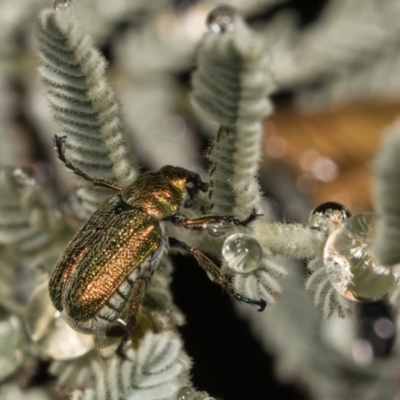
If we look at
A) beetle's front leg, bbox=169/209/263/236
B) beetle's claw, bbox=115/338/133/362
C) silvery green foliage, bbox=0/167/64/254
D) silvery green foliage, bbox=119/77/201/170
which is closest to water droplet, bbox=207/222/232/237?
beetle's front leg, bbox=169/209/263/236

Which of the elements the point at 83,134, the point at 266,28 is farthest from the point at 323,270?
the point at 266,28

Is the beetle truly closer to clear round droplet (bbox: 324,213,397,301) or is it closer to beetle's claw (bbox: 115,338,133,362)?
beetle's claw (bbox: 115,338,133,362)

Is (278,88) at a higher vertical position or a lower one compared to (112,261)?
higher

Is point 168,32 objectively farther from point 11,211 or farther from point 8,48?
point 11,211

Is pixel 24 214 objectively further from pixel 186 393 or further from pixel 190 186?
pixel 186 393

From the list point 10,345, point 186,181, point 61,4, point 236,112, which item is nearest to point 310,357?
point 186,181

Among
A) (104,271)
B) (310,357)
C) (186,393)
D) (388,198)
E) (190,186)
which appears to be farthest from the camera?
(310,357)
